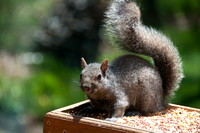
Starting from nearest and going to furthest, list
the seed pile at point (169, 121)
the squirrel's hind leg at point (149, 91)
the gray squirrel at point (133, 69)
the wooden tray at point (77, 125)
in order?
the wooden tray at point (77, 125)
the seed pile at point (169, 121)
the gray squirrel at point (133, 69)
the squirrel's hind leg at point (149, 91)

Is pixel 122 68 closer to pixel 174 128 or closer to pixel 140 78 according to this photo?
pixel 140 78

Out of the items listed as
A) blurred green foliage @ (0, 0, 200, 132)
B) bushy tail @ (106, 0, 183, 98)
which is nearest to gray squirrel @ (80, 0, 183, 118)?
bushy tail @ (106, 0, 183, 98)

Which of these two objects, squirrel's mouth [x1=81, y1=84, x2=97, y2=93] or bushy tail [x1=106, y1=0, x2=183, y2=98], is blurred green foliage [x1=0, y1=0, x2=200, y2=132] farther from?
squirrel's mouth [x1=81, y1=84, x2=97, y2=93]

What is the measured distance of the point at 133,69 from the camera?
2.01 metres

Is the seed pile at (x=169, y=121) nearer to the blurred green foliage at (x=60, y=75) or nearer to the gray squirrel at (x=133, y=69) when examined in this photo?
the gray squirrel at (x=133, y=69)

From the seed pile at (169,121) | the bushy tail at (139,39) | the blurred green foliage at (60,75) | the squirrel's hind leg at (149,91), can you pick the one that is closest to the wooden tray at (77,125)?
the seed pile at (169,121)

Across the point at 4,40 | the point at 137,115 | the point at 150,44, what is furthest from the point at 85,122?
the point at 4,40

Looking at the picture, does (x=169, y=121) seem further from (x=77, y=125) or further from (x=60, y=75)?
(x=60, y=75)

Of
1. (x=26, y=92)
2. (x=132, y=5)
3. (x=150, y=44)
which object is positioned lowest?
(x=26, y=92)

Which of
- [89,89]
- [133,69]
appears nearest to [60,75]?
→ [133,69]

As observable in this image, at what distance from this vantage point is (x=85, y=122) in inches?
66.0

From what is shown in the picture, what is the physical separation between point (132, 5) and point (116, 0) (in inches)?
4.2

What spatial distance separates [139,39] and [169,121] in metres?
0.54

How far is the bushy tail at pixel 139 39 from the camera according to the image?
2012mm
